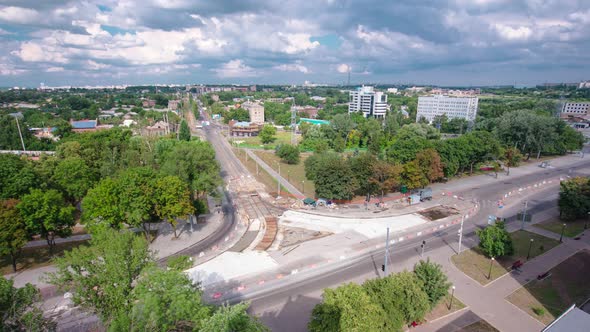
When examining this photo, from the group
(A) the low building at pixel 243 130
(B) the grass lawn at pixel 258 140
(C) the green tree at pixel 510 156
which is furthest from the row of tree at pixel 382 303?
(A) the low building at pixel 243 130

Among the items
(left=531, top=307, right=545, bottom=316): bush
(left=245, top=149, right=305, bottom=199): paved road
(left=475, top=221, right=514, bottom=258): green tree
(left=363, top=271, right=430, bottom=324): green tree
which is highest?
(left=363, top=271, right=430, bottom=324): green tree

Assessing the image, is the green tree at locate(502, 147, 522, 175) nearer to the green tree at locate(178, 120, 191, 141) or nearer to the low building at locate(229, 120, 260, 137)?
the green tree at locate(178, 120, 191, 141)

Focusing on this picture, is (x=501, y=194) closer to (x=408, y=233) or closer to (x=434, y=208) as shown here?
(x=434, y=208)

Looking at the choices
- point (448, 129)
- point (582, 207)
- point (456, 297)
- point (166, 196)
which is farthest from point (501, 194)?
point (448, 129)

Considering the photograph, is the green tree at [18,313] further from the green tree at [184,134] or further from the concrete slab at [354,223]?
the green tree at [184,134]

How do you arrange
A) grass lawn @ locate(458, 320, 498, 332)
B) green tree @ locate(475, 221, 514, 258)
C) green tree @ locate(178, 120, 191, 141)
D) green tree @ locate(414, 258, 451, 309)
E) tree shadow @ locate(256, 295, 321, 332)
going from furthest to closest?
green tree @ locate(178, 120, 191, 141) < green tree @ locate(475, 221, 514, 258) < tree shadow @ locate(256, 295, 321, 332) < green tree @ locate(414, 258, 451, 309) < grass lawn @ locate(458, 320, 498, 332)

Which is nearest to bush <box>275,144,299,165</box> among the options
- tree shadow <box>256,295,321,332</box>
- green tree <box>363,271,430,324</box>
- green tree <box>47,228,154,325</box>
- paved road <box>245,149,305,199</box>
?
paved road <box>245,149,305,199</box>

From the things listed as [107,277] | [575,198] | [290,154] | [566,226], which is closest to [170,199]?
[107,277]
